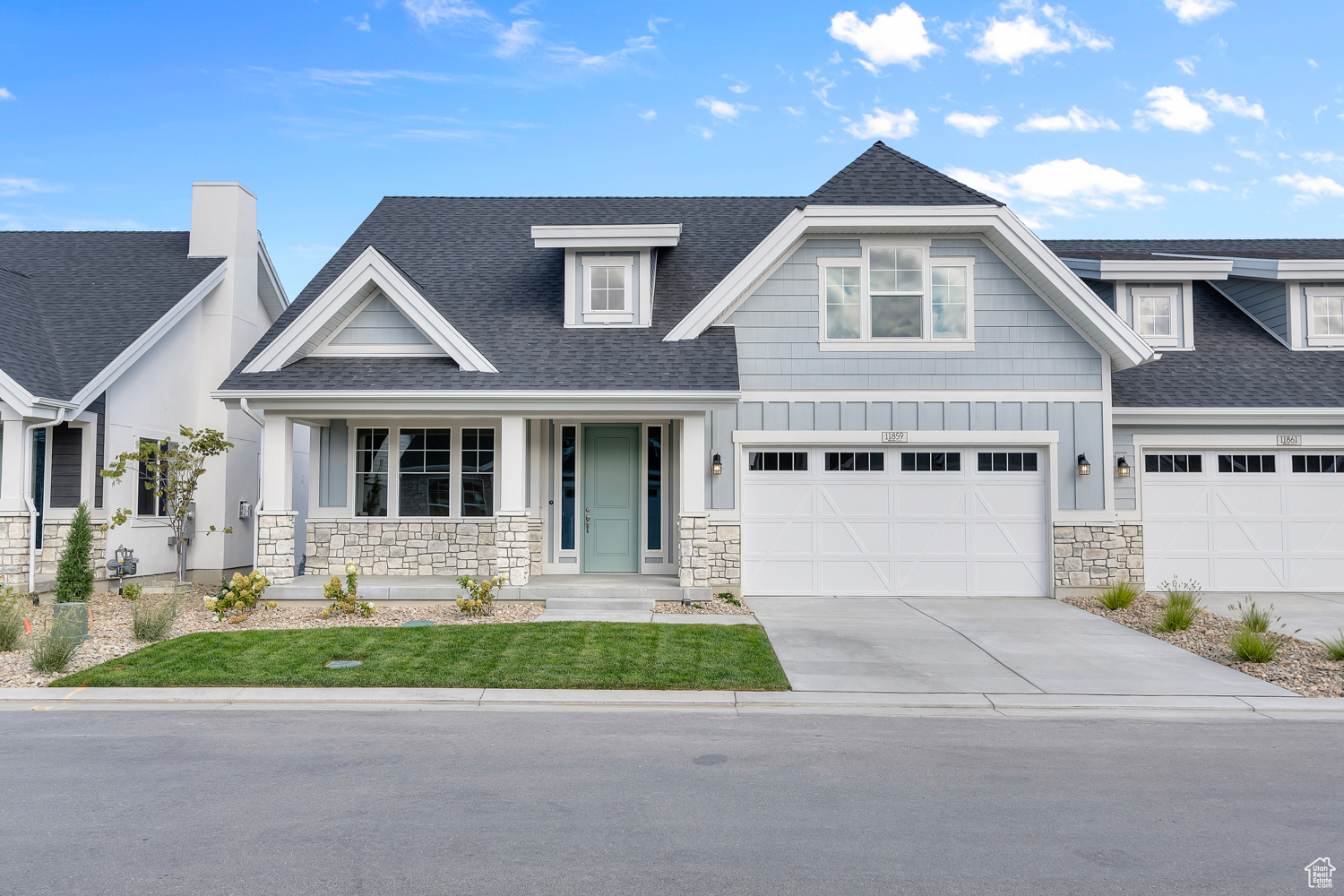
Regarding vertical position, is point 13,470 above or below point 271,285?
below

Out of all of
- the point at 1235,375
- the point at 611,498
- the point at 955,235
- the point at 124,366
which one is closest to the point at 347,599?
the point at 611,498

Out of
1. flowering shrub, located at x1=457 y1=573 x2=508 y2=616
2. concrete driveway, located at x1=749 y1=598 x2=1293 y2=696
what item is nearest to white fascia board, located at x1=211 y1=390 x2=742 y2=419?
flowering shrub, located at x1=457 y1=573 x2=508 y2=616

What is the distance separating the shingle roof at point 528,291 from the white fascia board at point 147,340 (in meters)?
2.40

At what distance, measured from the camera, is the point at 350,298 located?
12.4m

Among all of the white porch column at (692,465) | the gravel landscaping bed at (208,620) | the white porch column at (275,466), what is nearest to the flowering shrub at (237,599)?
the gravel landscaping bed at (208,620)

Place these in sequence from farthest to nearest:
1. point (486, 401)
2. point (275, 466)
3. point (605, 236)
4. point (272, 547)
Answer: point (605, 236)
point (275, 466)
point (272, 547)
point (486, 401)

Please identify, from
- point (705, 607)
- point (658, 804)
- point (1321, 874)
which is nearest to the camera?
point (1321, 874)

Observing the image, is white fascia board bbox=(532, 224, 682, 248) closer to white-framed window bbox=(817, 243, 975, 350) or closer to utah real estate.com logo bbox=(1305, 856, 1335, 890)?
white-framed window bbox=(817, 243, 975, 350)

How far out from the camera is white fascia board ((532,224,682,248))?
13070 millimetres

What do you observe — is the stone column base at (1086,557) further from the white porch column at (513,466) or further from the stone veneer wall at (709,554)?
the white porch column at (513,466)

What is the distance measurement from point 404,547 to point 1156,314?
1299cm

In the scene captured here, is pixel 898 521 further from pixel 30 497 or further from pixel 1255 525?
pixel 30 497

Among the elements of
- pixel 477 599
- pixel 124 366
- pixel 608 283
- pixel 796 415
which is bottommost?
pixel 477 599

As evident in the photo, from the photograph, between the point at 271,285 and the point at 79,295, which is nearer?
the point at 79,295
